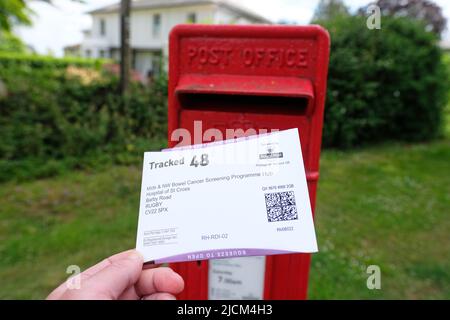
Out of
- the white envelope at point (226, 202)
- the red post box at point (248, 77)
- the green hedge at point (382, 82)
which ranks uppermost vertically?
the red post box at point (248, 77)

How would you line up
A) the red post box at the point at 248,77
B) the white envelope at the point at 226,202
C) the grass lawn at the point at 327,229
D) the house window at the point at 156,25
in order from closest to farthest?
the white envelope at the point at 226,202 → the red post box at the point at 248,77 → the grass lawn at the point at 327,229 → the house window at the point at 156,25

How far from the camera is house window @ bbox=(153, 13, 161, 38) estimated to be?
2406cm

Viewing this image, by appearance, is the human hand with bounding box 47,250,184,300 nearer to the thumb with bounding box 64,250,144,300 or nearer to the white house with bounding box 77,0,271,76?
the thumb with bounding box 64,250,144,300

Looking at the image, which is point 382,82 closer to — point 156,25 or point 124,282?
point 124,282

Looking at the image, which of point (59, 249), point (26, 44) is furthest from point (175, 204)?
point (26, 44)

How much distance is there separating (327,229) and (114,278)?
125 inches

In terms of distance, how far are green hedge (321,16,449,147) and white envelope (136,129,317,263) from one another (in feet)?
19.2

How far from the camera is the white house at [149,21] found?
21.9m

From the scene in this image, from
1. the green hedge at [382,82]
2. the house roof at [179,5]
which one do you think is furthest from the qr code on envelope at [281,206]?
the house roof at [179,5]

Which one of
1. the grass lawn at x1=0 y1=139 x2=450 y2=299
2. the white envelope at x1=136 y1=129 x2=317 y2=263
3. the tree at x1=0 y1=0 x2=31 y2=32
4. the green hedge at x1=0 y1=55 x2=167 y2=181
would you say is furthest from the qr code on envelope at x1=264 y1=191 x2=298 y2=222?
the green hedge at x1=0 y1=55 x2=167 y2=181

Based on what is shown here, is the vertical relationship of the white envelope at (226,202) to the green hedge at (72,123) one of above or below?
above

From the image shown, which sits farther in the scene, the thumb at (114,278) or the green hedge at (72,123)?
the green hedge at (72,123)

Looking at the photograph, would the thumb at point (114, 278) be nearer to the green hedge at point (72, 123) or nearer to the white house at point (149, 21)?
the green hedge at point (72, 123)
